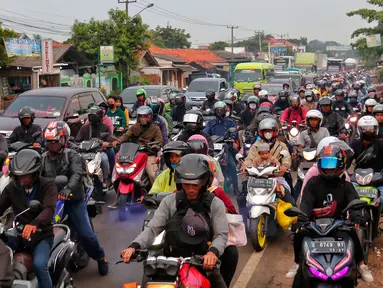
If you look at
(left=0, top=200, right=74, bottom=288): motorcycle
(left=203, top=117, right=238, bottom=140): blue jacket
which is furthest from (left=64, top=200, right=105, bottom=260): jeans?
(left=203, top=117, right=238, bottom=140): blue jacket

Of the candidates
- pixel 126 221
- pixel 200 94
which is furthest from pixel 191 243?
pixel 200 94

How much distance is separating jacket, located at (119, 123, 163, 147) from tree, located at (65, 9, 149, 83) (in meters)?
26.0

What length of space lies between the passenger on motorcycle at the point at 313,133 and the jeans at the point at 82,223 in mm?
4750

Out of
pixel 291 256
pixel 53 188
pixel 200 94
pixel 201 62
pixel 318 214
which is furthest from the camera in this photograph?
pixel 201 62

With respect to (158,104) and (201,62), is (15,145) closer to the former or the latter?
(158,104)

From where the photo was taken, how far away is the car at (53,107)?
1246 centimetres

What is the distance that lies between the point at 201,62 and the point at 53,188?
53.5 meters

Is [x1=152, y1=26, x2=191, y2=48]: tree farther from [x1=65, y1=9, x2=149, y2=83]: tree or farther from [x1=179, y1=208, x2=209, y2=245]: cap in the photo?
[x1=179, y1=208, x2=209, y2=245]: cap

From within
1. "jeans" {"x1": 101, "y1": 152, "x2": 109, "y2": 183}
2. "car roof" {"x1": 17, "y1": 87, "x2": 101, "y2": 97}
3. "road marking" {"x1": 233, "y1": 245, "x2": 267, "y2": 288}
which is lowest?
"road marking" {"x1": 233, "y1": 245, "x2": 267, "y2": 288}

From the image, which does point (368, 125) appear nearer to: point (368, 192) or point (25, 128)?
point (368, 192)

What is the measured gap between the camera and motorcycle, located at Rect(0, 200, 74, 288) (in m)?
4.52

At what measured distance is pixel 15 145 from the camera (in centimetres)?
909

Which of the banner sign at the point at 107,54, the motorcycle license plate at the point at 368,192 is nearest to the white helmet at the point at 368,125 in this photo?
the motorcycle license plate at the point at 368,192

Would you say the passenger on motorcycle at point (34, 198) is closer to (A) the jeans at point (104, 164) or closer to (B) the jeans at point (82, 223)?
(B) the jeans at point (82, 223)
